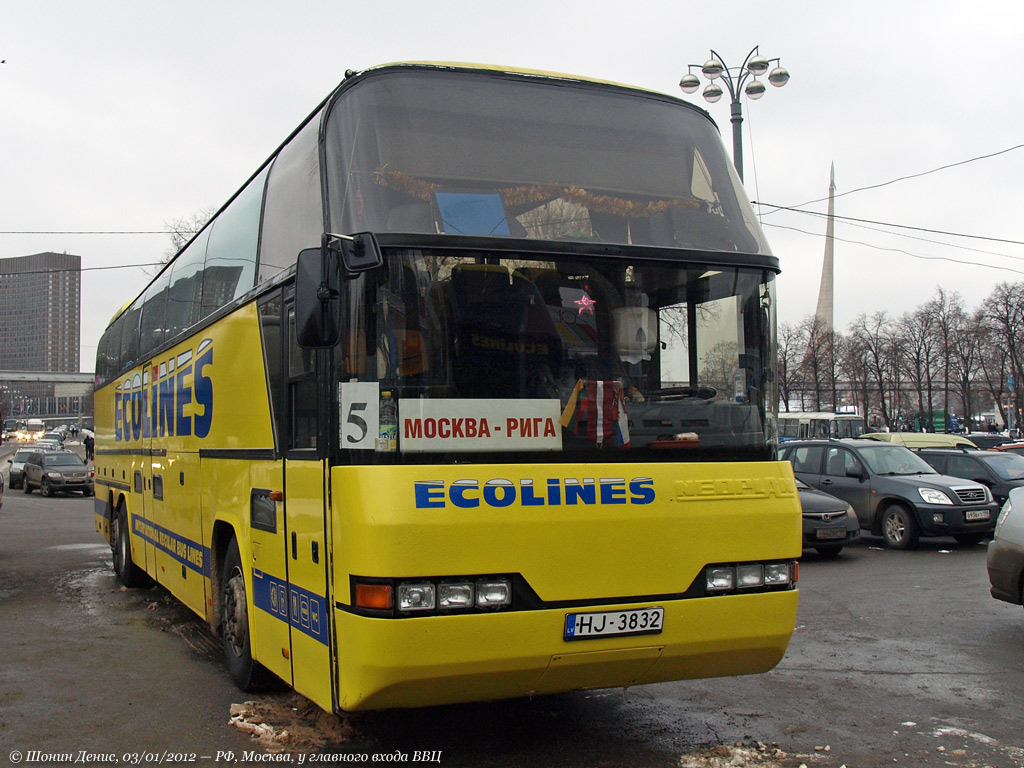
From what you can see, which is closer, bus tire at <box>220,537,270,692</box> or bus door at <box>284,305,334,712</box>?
bus door at <box>284,305,334,712</box>

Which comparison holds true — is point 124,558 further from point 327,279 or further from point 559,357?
point 559,357

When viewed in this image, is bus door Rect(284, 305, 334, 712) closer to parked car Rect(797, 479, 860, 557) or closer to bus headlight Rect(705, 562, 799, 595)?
bus headlight Rect(705, 562, 799, 595)

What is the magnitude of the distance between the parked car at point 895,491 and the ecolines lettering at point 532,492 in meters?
10.9

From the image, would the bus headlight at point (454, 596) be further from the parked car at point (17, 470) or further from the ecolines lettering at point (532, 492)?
the parked car at point (17, 470)

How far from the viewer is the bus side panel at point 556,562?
14.0 feet

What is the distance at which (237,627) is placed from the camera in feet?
21.3

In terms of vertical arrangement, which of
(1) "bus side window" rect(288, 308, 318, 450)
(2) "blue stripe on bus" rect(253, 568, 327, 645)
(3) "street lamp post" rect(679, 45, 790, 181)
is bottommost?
(2) "blue stripe on bus" rect(253, 568, 327, 645)

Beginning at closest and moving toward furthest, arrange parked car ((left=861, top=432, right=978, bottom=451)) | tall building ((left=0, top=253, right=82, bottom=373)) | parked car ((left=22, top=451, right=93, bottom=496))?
1. parked car ((left=861, top=432, right=978, bottom=451))
2. parked car ((left=22, top=451, right=93, bottom=496))
3. tall building ((left=0, top=253, right=82, bottom=373))

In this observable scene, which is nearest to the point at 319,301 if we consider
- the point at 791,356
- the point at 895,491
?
the point at 895,491

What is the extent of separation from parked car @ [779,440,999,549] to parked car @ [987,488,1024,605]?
636cm

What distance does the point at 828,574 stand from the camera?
40.7ft

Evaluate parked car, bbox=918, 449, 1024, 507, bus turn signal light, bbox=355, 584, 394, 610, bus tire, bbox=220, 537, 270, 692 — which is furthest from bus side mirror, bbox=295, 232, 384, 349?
parked car, bbox=918, 449, 1024, 507

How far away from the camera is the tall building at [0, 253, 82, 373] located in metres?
74.2

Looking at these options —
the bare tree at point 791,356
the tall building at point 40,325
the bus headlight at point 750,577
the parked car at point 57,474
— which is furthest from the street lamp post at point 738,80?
the tall building at point 40,325
